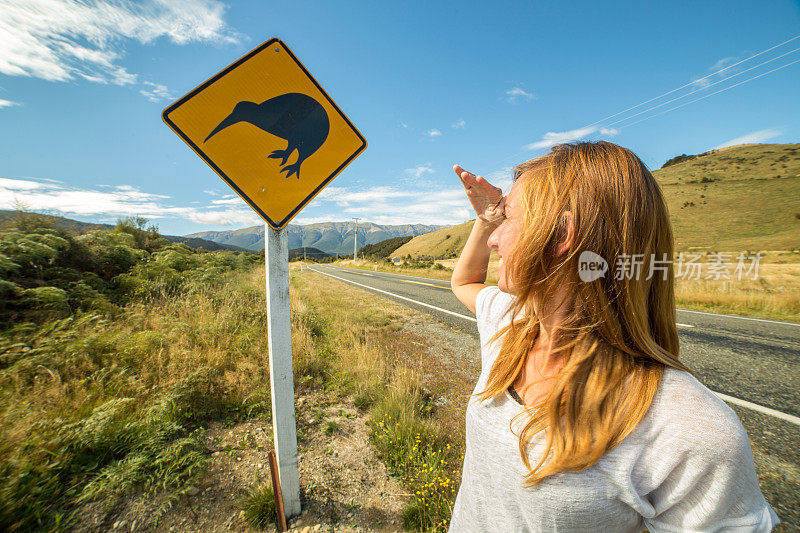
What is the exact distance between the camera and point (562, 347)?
Result: 92 cm

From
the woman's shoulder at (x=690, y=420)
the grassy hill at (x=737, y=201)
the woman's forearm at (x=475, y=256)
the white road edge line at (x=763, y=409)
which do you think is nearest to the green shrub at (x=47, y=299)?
the woman's forearm at (x=475, y=256)

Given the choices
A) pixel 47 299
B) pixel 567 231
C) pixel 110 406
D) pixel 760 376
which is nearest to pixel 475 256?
pixel 567 231

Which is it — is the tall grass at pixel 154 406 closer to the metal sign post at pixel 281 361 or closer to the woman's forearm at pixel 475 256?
the metal sign post at pixel 281 361

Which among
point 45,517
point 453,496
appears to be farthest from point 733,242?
point 45,517

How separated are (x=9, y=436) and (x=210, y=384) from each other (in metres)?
1.31

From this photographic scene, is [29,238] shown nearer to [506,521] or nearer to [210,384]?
[210,384]

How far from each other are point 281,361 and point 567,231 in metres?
1.66

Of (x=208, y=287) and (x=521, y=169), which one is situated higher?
(x=521, y=169)

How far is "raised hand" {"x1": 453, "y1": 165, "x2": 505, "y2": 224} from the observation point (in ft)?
4.33

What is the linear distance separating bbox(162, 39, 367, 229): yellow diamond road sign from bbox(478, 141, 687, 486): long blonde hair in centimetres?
124

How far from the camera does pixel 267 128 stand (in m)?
1.51

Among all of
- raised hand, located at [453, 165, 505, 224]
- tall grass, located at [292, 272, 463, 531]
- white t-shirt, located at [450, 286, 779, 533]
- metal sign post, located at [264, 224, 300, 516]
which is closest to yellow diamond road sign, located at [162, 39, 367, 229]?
metal sign post, located at [264, 224, 300, 516]

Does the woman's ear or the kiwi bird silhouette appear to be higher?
the kiwi bird silhouette

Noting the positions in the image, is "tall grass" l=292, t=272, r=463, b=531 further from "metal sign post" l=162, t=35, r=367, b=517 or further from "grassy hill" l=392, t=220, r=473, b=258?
"grassy hill" l=392, t=220, r=473, b=258
